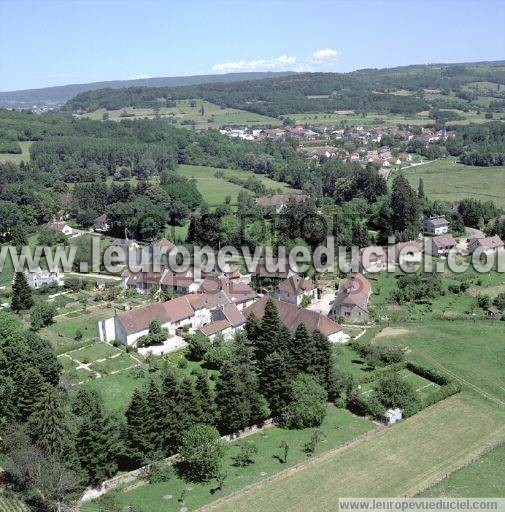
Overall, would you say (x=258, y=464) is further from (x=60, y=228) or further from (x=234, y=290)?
(x=60, y=228)

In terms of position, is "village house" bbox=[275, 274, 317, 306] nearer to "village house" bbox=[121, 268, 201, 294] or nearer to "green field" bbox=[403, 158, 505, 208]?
"village house" bbox=[121, 268, 201, 294]

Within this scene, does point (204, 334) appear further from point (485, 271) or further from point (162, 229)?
point (162, 229)

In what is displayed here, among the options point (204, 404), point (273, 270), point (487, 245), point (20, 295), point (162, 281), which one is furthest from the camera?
point (487, 245)

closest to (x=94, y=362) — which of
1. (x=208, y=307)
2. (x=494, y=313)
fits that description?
(x=208, y=307)

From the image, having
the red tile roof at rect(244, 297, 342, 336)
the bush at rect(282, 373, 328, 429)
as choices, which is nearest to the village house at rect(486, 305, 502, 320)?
the red tile roof at rect(244, 297, 342, 336)

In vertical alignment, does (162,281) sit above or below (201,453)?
above

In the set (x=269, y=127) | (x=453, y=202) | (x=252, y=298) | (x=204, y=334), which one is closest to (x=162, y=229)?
(x=252, y=298)
